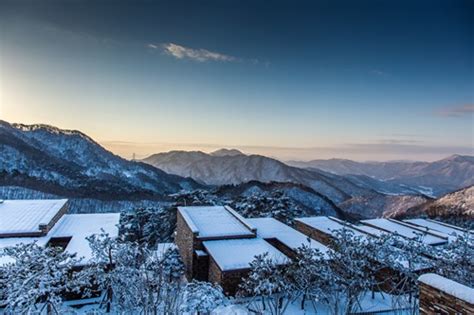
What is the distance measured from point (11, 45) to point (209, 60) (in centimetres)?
1180

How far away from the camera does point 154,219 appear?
2803 centimetres

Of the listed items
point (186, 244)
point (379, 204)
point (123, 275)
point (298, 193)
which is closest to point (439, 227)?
point (186, 244)

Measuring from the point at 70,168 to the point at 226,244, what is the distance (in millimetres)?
63854

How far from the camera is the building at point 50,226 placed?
41.3 ft

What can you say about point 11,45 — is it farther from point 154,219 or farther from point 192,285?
point 154,219

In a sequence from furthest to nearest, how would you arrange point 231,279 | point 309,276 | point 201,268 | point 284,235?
point 284,235
point 201,268
point 231,279
point 309,276

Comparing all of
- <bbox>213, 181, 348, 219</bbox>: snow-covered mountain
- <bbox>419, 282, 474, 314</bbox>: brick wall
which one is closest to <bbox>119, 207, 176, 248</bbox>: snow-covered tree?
<bbox>213, 181, 348, 219</bbox>: snow-covered mountain

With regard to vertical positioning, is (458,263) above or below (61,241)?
above

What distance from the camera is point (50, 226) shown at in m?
14.1

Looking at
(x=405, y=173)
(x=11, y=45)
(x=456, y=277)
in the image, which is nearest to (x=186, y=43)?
(x=11, y=45)

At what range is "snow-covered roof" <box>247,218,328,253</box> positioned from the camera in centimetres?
1419

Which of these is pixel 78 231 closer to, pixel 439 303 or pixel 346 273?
pixel 346 273

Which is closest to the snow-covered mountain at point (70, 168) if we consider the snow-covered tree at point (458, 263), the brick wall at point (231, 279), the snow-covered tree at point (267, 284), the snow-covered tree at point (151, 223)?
the snow-covered tree at point (151, 223)

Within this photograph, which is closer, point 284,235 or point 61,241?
point 61,241
